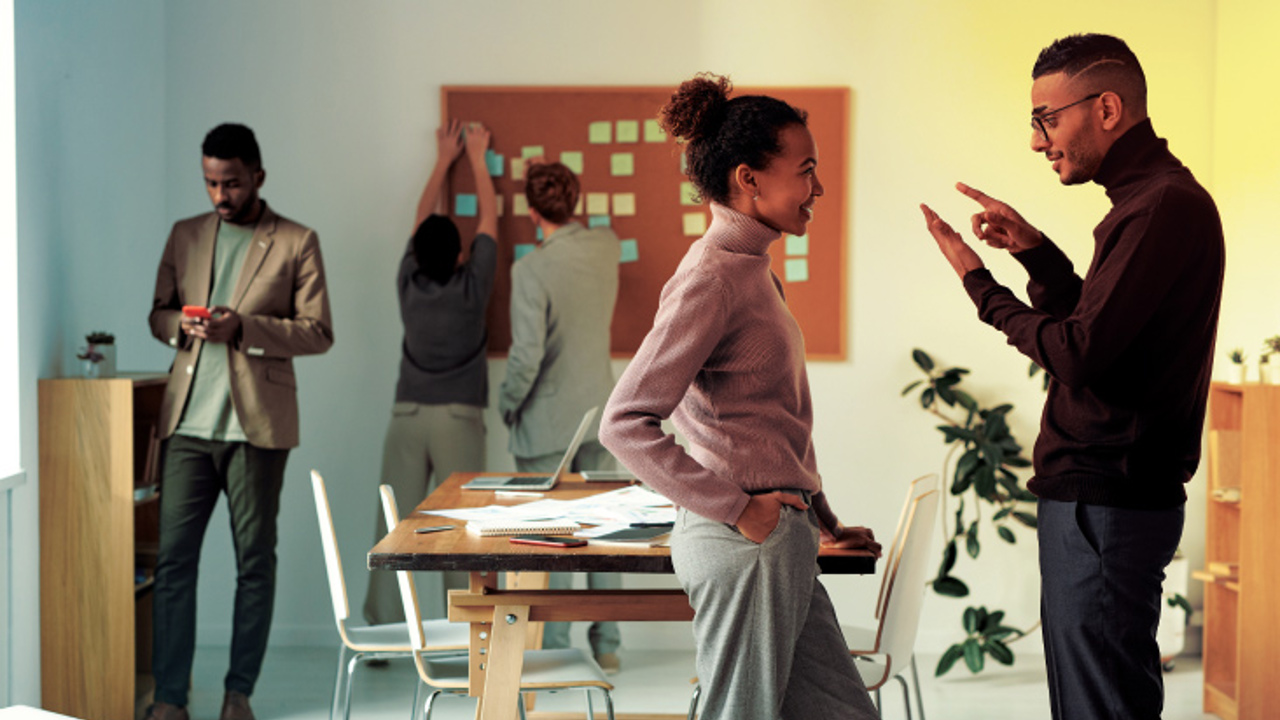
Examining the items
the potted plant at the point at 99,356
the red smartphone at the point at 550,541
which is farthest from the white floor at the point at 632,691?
the red smartphone at the point at 550,541

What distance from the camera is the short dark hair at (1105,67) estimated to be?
215 centimetres

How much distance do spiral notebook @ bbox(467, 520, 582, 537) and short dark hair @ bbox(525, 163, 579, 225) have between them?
6.76 feet

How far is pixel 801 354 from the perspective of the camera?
201 centimetres

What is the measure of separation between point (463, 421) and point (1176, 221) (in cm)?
293

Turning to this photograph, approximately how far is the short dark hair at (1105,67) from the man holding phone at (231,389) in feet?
8.17

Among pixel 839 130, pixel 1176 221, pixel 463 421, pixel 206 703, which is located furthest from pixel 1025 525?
pixel 206 703

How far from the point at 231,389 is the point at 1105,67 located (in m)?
2.67

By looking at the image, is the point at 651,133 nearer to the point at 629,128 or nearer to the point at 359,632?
the point at 629,128

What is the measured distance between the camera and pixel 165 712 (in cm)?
368

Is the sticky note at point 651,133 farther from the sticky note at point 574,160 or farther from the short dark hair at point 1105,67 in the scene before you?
the short dark hair at point 1105,67

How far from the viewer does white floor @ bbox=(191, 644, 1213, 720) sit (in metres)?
3.98

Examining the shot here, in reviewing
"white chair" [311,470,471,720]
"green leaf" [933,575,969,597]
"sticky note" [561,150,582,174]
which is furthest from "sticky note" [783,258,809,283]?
"white chair" [311,470,471,720]

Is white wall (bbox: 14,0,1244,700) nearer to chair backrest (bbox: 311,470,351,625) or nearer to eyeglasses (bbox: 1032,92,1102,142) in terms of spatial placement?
chair backrest (bbox: 311,470,351,625)

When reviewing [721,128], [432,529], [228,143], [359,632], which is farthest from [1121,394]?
[228,143]
